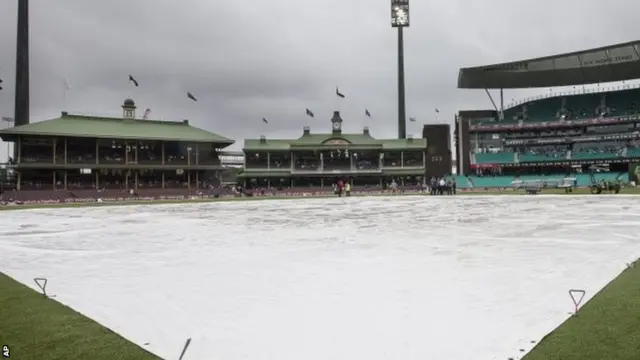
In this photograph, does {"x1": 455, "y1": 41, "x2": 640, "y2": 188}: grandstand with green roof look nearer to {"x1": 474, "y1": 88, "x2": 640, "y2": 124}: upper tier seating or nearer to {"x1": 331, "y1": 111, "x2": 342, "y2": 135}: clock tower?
{"x1": 474, "y1": 88, "x2": 640, "y2": 124}: upper tier seating

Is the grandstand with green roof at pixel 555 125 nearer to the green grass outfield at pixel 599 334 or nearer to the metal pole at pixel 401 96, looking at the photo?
the metal pole at pixel 401 96

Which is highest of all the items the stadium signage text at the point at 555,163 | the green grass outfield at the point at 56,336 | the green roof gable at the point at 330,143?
the green roof gable at the point at 330,143

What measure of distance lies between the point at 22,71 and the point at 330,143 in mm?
53930

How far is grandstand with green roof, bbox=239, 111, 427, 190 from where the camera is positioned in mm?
76688

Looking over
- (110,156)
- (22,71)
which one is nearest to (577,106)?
(110,156)

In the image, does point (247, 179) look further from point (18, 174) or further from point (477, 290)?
point (477, 290)

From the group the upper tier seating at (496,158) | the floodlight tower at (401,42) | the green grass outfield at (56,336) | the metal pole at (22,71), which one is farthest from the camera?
the floodlight tower at (401,42)

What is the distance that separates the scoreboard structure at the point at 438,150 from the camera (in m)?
84.8

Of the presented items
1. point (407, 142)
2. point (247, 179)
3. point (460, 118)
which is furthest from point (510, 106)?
point (247, 179)

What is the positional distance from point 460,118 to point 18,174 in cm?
7954

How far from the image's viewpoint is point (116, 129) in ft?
217

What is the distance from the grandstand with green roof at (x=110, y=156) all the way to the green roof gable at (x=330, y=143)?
9.78m

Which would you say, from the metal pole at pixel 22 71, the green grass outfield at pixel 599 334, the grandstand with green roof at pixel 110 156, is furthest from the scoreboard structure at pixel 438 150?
the green grass outfield at pixel 599 334

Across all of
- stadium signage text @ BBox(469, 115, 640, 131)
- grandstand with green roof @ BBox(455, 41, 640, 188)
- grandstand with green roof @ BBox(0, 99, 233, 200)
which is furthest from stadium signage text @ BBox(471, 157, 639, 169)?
grandstand with green roof @ BBox(0, 99, 233, 200)
